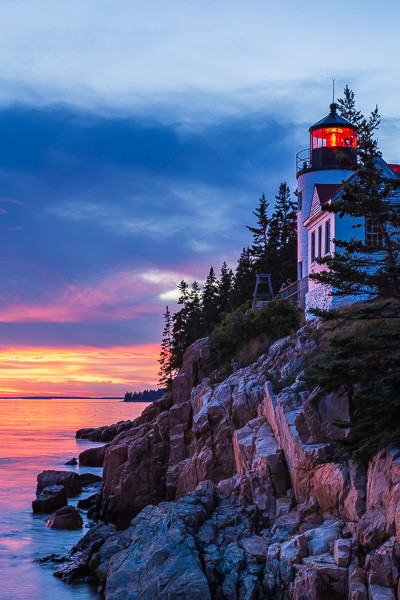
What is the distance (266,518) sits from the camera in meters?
18.9

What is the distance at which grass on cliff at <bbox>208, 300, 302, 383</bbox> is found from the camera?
108ft

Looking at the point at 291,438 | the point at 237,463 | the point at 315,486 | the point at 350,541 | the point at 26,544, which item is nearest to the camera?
the point at 350,541

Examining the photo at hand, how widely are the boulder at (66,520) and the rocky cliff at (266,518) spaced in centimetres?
486

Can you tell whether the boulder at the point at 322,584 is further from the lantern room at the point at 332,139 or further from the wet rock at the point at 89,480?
the wet rock at the point at 89,480

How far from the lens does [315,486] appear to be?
17.8m

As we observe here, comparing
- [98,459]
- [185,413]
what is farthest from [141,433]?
[98,459]

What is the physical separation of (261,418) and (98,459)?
3582 centimetres

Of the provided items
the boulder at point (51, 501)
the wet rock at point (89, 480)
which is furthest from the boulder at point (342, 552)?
the wet rock at point (89, 480)

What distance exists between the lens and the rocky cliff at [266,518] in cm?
1467

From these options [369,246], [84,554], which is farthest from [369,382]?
[84,554]

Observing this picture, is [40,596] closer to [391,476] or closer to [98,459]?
[391,476]

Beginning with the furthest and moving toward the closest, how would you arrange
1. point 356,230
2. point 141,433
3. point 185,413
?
point 141,433 → point 185,413 → point 356,230

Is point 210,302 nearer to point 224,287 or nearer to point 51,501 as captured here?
point 224,287

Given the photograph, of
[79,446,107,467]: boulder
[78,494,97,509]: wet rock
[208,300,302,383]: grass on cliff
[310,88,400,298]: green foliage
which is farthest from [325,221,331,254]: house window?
[79,446,107,467]: boulder
